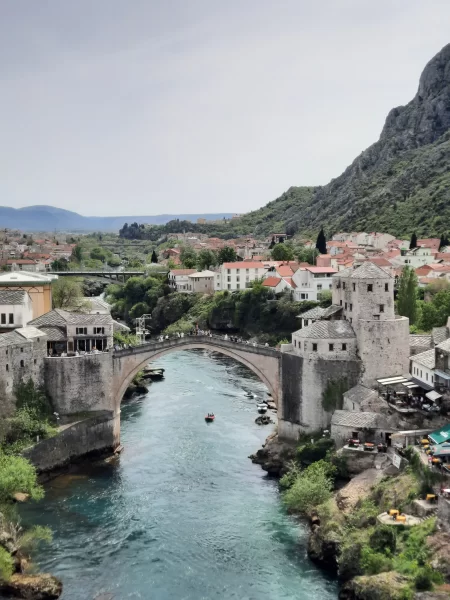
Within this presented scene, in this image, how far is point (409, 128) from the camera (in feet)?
547

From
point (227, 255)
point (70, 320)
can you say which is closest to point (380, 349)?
point (70, 320)

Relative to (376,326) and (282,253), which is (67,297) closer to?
(376,326)

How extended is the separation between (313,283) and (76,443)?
48.2 metres

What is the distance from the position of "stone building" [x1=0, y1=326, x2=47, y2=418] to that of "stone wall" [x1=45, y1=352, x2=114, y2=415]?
925 mm

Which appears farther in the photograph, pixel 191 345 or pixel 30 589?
pixel 191 345

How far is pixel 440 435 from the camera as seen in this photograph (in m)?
39.0

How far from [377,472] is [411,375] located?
410 inches

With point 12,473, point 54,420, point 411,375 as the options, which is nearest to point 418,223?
point 411,375

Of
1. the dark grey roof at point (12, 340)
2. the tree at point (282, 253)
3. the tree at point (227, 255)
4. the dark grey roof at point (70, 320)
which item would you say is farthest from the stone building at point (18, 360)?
the tree at point (282, 253)

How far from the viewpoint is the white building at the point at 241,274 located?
342 ft

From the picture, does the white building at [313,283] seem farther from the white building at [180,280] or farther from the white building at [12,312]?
the white building at [12,312]

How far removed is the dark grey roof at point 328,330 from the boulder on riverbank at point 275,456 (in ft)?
25.1

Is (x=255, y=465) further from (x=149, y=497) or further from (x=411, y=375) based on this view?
(x=411, y=375)

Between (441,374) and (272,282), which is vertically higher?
(272,282)
